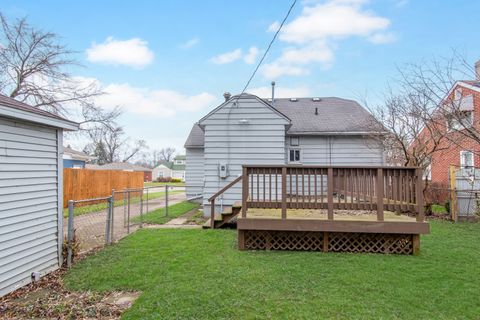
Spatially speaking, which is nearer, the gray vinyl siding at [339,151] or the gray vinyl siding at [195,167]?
the gray vinyl siding at [339,151]

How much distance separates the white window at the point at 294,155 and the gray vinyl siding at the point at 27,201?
7728 mm

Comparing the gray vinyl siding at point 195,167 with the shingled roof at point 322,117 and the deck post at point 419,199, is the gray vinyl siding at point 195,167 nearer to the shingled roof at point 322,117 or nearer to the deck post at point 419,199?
the shingled roof at point 322,117

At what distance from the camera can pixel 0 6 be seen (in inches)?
492

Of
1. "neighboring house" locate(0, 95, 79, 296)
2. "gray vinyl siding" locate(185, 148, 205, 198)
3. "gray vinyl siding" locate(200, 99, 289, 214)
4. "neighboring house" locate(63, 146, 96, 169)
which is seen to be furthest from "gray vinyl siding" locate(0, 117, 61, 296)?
"neighboring house" locate(63, 146, 96, 169)

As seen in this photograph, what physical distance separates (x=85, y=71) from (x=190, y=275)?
1567 cm

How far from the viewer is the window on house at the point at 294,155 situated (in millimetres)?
10617

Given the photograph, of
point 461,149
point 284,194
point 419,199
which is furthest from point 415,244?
point 461,149

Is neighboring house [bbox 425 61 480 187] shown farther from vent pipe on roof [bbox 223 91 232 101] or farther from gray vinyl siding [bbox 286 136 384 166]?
vent pipe on roof [bbox 223 91 232 101]

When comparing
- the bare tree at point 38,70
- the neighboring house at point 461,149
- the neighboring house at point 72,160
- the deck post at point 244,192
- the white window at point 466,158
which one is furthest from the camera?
the neighboring house at point 72,160

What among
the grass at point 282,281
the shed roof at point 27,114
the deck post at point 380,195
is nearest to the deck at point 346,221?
the deck post at point 380,195

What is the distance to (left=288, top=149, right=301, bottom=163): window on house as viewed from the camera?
1062 cm

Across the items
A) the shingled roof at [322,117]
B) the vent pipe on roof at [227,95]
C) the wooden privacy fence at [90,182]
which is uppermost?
the vent pipe on roof at [227,95]

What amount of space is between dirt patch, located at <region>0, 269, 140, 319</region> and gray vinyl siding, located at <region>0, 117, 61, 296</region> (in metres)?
0.29

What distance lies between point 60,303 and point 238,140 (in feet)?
21.1
